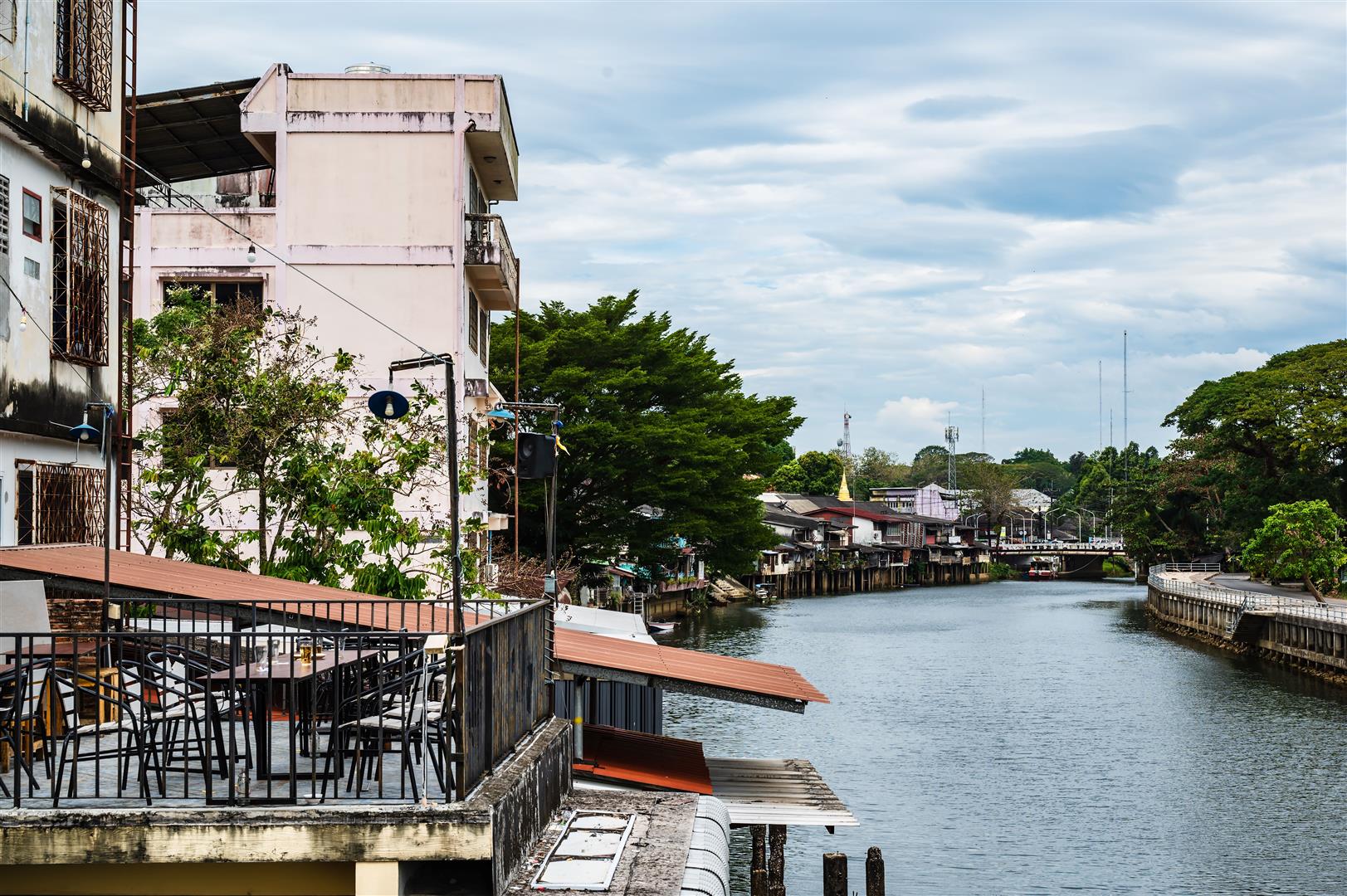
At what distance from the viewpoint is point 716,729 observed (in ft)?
101

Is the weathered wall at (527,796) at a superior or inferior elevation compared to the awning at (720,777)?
superior

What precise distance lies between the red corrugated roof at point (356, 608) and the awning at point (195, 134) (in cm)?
1299

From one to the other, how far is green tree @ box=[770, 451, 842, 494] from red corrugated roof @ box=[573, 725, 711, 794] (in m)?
121

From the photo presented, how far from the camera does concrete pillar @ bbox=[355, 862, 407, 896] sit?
7.04 m

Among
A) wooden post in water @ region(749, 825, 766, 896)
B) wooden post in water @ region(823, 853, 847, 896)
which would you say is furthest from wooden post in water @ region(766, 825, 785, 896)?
wooden post in water @ region(823, 853, 847, 896)

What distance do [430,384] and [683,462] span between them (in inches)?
965

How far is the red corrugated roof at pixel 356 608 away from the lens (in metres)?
11.4

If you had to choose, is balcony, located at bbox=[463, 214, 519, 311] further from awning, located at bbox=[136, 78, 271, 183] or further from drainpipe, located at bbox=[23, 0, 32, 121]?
Answer: drainpipe, located at bbox=[23, 0, 32, 121]

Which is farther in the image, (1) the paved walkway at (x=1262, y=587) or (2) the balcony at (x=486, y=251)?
(1) the paved walkway at (x=1262, y=587)

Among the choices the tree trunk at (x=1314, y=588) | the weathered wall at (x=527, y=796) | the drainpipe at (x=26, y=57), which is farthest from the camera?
the tree trunk at (x=1314, y=588)

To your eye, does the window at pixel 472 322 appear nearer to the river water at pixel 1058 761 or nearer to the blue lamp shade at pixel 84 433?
the river water at pixel 1058 761

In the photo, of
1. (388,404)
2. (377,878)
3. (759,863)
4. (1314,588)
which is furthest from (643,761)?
(1314,588)

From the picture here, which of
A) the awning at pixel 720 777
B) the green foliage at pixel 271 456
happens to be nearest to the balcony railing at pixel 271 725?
the awning at pixel 720 777

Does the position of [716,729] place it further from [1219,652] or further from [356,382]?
[1219,652]
